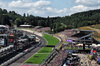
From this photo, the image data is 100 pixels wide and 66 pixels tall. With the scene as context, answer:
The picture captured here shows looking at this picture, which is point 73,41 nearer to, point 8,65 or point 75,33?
point 75,33

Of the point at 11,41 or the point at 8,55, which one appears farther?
the point at 11,41

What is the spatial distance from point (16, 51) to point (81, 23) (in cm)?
11763

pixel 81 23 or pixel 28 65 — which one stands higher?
pixel 81 23

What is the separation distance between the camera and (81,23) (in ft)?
556

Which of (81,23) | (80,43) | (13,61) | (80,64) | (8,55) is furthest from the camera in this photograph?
(81,23)

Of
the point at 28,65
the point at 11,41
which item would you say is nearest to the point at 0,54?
the point at 28,65

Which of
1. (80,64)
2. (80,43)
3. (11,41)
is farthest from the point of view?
(80,43)

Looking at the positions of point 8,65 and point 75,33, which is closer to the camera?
point 8,65

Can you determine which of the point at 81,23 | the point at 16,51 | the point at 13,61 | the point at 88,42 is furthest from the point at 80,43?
the point at 81,23

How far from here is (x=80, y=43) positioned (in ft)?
257

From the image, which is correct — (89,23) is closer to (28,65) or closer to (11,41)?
(11,41)

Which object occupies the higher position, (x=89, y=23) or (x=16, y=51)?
(x=89, y=23)

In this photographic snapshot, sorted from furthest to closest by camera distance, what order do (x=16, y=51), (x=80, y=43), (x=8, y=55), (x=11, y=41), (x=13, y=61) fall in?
(x=80, y=43) < (x=11, y=41) < (x=16, y=51) < (x=8, y=55) < (x=13, y=61)

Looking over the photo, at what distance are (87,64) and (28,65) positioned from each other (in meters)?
20.9
